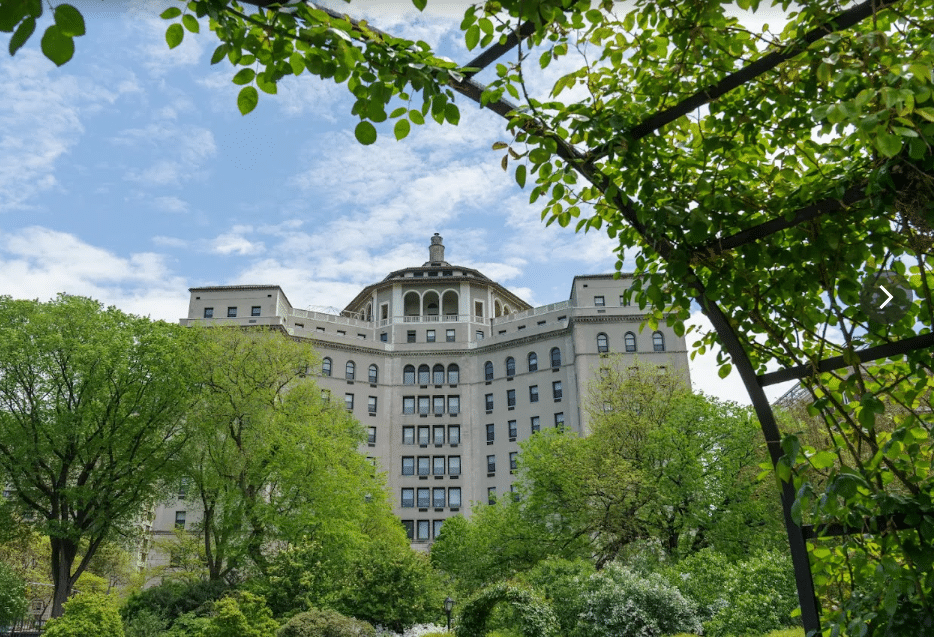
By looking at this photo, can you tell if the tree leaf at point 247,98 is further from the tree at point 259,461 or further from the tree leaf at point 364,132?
the tree at point 259,461

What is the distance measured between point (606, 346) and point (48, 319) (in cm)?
3910

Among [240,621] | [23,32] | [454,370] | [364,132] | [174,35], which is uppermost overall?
[454,370]

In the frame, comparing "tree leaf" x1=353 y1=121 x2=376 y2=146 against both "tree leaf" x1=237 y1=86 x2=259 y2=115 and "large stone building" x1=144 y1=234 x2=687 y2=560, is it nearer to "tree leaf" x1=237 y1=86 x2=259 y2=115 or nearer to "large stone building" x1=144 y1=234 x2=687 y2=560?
"tree leaf" x1=237 y1=86 x2=259 y2=115

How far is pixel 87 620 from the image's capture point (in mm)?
18719

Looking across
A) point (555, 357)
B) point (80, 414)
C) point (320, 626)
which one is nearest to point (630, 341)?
point (555, 357)

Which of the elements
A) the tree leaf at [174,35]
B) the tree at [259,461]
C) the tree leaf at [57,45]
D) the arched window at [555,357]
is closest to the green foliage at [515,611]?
the tree at [259,461]

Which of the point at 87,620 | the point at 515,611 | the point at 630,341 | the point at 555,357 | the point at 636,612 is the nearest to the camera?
the point at 636,612

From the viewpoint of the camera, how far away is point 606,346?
182ft

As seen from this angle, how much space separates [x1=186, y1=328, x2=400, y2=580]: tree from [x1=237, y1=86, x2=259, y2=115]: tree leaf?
24185 mm

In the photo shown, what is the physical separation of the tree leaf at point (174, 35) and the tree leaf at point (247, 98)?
31 cm

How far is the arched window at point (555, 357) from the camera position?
56.3 m

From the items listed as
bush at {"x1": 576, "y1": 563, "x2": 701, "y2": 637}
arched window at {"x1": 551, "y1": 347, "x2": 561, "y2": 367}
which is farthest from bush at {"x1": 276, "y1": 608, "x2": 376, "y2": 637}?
arched window at {"x1": 551, "y1": 347, "x2": 561, "y2": 367}

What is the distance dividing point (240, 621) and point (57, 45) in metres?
18.9

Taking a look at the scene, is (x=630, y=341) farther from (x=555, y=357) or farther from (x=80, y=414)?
(x=80, y=414)
